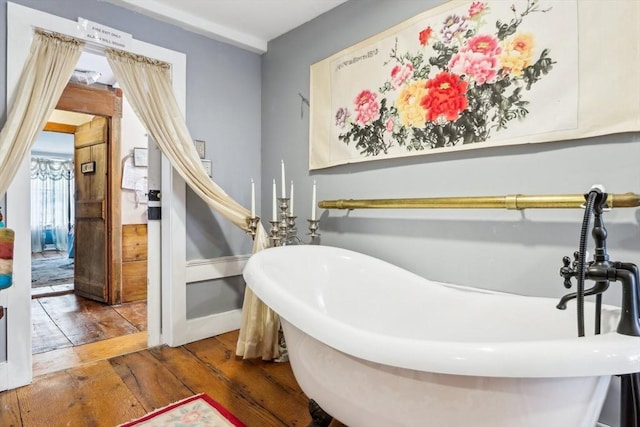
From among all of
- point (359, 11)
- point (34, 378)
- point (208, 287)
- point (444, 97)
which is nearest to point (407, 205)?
point (444, 97)

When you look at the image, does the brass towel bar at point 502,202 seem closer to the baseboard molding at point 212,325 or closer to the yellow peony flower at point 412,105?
the yellow peony flower at point 412,105

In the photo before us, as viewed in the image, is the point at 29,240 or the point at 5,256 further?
the point at 29,240

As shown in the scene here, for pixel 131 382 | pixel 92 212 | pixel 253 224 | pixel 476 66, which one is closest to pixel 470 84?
pixel 476 66

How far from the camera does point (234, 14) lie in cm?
225

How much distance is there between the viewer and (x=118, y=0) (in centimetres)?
196

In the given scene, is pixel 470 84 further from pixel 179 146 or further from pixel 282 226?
pixel 179 146

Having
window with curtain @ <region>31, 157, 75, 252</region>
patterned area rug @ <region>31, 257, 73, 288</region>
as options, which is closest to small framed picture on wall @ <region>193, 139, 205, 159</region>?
patterned area rug @ <region>31, 257, 73, 288</region>

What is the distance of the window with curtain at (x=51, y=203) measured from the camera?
7.34 meters

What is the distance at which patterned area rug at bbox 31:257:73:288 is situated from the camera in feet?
13.9

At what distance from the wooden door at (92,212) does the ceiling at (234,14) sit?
1.61 metres

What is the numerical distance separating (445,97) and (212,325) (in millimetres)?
2058

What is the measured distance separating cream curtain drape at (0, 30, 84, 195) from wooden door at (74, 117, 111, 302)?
1.62 metres

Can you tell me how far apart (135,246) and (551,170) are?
3.42 metres

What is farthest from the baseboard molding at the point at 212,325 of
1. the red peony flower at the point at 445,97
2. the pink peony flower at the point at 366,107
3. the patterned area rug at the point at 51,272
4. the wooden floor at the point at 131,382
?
the patterned area rug at the point at 51,272
